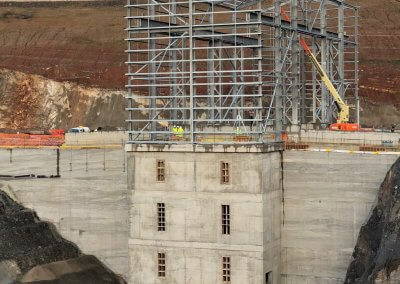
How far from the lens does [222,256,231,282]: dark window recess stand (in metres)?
54.3

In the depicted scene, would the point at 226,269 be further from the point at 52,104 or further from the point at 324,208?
the point at 52,104

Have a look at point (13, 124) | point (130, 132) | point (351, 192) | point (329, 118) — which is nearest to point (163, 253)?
point (130, 132)

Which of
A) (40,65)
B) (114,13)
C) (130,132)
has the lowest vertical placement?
(130,132)

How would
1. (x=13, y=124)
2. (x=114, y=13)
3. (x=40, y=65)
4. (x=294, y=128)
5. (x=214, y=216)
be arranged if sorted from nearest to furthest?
(x=214, y=216), (x=294, y=128), (x=13, y=124), (x=40, y=65), (x=114, y=13)

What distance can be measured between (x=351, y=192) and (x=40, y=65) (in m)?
70.1

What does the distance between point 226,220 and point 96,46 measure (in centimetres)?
7255

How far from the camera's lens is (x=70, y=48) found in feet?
407

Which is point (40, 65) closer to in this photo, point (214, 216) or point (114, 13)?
point (114, 13)

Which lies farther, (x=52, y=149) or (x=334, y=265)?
(x=52, y=149)

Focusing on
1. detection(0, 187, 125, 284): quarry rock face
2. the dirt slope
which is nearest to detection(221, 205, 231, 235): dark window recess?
detection(0, 187, 125, 284): quarry rock face

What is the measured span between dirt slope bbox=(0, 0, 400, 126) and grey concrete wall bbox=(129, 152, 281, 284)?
43.5 meters

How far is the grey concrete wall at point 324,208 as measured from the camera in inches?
2173

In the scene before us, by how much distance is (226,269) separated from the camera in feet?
179

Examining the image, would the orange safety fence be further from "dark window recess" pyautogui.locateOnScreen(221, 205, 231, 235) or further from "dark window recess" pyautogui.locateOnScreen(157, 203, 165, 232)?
"dark window recess" pyautogui.locateOnScreen(221, 205, 231, 235)
